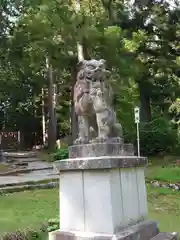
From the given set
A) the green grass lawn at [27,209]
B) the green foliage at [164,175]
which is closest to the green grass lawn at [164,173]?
the green foliage at [164,175]

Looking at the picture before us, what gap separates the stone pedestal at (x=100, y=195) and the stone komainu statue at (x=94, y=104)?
350 millimetres

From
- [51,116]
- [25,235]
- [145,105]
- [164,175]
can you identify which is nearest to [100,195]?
[25,235]

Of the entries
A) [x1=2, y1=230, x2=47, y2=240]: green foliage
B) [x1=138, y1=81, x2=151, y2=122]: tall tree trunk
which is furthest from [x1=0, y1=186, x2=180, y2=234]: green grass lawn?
[x1=138, y1=81, x2=151, y2=122]: tall tree trunk

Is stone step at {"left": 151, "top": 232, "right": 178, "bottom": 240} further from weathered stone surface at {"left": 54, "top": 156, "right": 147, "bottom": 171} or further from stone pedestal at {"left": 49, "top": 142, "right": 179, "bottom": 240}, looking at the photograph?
weathered stone surface at {"left": 54, "top": 156, "right": 147, "bottom": 171}

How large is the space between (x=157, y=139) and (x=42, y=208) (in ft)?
36.5

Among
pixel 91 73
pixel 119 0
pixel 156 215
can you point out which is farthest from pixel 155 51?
pixel 91 73

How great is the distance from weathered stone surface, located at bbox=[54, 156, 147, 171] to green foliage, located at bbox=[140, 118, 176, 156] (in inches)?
539

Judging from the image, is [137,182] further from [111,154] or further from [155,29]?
[155,29]

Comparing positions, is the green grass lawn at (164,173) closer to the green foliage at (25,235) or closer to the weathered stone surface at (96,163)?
the green foliage at (25,235)

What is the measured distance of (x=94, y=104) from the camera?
525 centimetres

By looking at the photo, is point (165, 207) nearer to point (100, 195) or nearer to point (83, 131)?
point (83, 131)

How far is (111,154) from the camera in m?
4.88

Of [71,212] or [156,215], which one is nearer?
[71,212]

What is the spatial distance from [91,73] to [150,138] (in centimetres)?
1365
